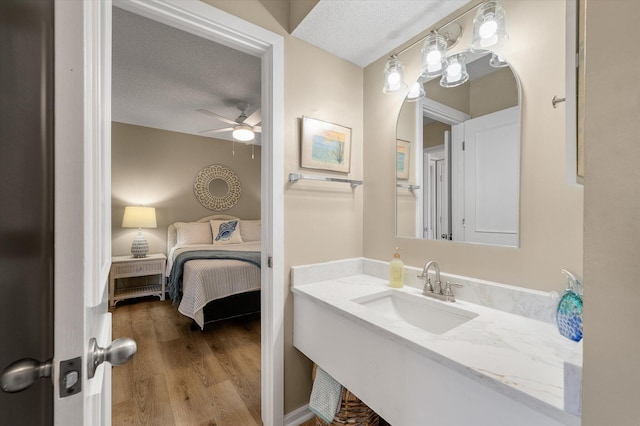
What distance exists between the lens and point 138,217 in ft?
12.4

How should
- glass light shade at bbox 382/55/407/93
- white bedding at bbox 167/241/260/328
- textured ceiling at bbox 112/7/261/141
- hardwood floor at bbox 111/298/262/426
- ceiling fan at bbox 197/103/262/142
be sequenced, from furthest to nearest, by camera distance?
1. ceiling fan at bbox 197/103/262/142
2. white bedding at bbox 167/241/260/328
3. textured ceiling at bbox 112/7/261/141
4. hardwood floor at bbox 111/298/262/426
5. glass light shade at bbox 382/55/407/93

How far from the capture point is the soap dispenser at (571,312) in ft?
2.79

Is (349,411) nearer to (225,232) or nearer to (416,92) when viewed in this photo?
(416,92)

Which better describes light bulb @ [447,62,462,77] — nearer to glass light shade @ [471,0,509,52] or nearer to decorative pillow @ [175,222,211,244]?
glass light shade @ [471,0,509,52]

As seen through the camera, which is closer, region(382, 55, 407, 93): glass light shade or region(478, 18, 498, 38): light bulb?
region(478, 18, 498, 38): light bulb

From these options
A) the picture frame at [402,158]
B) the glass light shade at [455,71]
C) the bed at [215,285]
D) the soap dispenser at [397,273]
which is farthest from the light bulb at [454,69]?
the bed at [215,285]

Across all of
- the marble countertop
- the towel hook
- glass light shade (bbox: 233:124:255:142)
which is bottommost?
the marble countertop

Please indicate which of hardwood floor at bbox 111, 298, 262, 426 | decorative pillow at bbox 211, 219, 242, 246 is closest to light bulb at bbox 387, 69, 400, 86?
hardwood floor at bbox 111, 298, 262, 426

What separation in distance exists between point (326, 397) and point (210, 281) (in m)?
1.78

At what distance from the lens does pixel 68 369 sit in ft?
1.24

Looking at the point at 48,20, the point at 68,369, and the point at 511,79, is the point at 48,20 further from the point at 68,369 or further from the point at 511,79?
the point at 511,79

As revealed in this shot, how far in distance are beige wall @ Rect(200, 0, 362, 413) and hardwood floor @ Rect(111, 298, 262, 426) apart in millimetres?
480

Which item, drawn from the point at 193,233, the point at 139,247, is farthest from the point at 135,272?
the point at 193,233

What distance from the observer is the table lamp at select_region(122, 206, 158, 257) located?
12.2 ft
